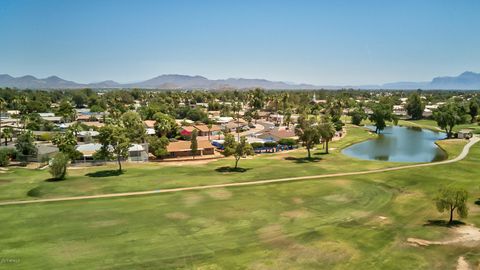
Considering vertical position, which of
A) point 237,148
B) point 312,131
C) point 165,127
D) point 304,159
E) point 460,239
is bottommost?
point 304,159

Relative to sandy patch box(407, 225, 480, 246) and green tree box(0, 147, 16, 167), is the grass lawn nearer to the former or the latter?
sandy patch box(407, 225, 480, 246)

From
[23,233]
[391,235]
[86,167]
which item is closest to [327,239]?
[391,235]

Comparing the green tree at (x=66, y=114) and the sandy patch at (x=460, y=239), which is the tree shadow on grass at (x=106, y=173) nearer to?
the sandy patch at (x=460, y=239)

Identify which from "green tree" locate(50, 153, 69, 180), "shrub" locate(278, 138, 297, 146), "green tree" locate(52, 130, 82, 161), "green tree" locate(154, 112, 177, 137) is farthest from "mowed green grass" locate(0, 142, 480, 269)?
"green tree" locate(154, 112, 177, 137)

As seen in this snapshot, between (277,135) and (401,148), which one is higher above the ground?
(277,135)

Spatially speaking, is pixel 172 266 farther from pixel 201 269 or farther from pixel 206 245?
pixel 206 245

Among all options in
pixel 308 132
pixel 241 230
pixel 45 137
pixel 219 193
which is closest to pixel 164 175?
pixel 219 193

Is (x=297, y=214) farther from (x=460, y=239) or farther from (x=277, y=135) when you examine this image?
(x=277, y=135)
